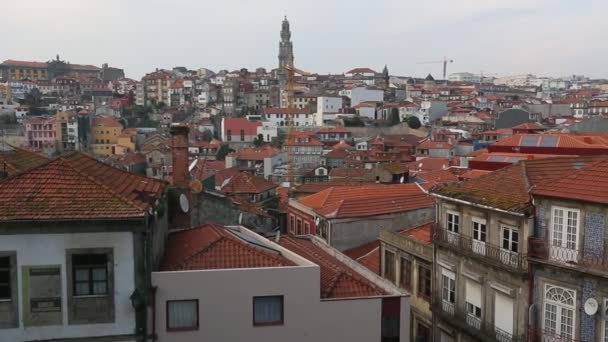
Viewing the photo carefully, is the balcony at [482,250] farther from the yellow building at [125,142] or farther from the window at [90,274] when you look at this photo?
the yellow building at [125,142]

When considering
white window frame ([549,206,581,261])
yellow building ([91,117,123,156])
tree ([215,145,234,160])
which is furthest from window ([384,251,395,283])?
yellow building ([91,117,123,156])

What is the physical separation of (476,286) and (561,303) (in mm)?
3544

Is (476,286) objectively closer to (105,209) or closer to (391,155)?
(105,209)

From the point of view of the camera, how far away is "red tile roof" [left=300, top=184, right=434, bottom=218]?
30.0 meters

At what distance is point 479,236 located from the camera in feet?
66.3

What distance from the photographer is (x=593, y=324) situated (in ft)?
54.3

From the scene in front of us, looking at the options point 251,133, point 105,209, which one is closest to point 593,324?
point 105,209

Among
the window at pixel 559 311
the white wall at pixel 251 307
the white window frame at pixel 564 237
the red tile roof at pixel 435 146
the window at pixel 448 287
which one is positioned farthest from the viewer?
the red tile roof at pixel 435 146

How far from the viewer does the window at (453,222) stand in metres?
21.3

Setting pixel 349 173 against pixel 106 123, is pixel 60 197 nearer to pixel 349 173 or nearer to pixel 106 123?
pixel 349 173

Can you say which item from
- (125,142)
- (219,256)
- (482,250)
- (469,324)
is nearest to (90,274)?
(219,256)

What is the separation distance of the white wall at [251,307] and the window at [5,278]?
307cm

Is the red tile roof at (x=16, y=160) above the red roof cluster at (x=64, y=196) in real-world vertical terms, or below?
above

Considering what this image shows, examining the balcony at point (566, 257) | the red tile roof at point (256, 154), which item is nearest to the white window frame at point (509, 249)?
the balcony at point (566, 257)
